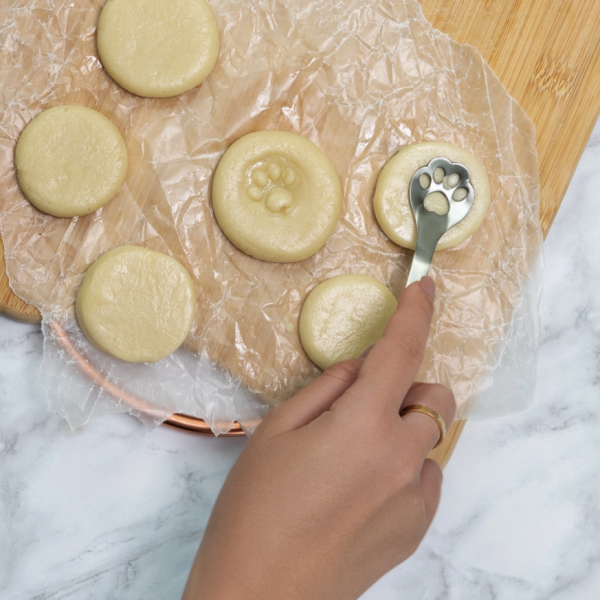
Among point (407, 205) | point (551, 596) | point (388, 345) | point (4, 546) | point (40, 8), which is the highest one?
point (40, 8)

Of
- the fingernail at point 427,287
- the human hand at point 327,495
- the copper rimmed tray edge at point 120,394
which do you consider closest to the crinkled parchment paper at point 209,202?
the copper rimmed tray edge at point 120,394

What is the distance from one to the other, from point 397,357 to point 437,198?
0.39m

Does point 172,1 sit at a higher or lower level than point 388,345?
higher

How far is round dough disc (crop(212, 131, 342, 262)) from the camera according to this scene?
109 cm

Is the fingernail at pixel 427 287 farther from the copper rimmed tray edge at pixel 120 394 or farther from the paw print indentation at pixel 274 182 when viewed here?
the copper rimmed tray edge at pixel 120 394

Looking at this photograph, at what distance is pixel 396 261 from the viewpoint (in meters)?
1.16

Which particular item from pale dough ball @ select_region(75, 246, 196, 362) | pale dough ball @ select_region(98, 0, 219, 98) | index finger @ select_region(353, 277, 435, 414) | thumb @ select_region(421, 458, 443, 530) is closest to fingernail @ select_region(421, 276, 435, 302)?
index finger @ select_region(353, 277, 435, 414)

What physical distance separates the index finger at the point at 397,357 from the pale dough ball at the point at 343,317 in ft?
0.49

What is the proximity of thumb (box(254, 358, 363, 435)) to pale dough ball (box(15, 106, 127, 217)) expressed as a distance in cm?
52

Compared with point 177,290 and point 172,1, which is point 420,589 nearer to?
point 177,290

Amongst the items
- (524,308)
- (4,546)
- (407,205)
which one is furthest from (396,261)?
(4,546)

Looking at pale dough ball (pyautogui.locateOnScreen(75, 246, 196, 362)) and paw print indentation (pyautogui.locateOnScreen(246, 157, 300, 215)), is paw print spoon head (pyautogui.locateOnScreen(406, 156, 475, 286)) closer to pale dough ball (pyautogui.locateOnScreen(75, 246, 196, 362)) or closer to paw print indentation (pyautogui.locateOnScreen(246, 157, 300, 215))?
paw print indentation (pyautogui.locateOnScreen(246, 157, 300, 215))

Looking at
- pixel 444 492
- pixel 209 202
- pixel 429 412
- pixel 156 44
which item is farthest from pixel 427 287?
pixel 156 44

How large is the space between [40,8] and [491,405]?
3.81 ft
